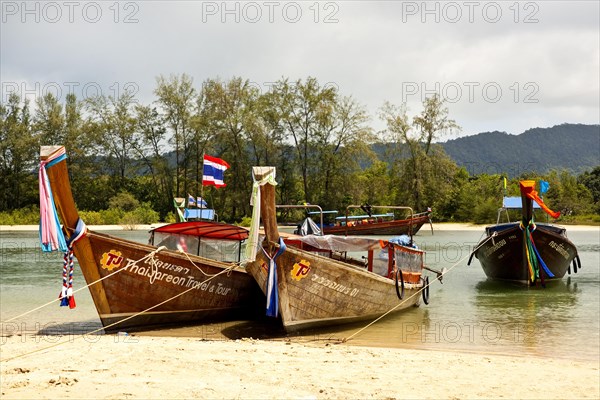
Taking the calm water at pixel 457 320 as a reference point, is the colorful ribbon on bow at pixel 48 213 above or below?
above

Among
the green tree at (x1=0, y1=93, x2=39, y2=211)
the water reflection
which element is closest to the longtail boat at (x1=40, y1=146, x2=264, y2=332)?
the water reflection

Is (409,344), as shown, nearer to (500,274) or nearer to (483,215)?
Result: (500,274)

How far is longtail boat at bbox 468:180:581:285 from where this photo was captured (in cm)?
1894

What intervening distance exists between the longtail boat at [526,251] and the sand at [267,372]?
9.71 m

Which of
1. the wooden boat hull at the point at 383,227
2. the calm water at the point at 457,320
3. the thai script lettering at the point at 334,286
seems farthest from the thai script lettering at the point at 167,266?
→ the wooden boat hull at the point at 383,227

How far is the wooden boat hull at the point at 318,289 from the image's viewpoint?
1074 cm

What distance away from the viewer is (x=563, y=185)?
65.6 metres

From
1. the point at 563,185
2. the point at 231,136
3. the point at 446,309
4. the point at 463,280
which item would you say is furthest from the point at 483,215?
the point at 446,309

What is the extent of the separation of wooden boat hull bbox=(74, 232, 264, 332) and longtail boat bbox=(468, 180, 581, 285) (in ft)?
32.0

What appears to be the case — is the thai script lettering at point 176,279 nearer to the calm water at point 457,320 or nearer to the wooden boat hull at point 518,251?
the calm water at point 457,320

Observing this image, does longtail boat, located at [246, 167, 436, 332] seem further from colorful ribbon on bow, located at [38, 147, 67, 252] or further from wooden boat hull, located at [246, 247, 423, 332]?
colorful ribbon on bow, located at [38, 147, 67, 252]

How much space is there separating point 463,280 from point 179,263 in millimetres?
13348

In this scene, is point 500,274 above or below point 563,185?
below

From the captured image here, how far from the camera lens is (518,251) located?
20.0m
